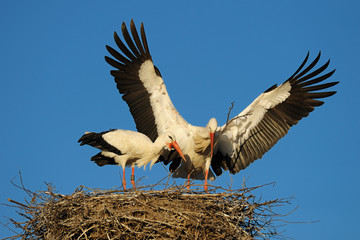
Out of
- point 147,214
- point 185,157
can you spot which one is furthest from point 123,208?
point 185,157

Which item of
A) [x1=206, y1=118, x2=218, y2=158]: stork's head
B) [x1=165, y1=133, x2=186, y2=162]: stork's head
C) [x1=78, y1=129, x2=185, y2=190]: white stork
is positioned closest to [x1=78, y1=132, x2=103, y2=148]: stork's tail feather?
[x1=78, y1=129, x2=185, y2=190]: white stork

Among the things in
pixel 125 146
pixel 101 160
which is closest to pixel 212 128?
pixel 125 146

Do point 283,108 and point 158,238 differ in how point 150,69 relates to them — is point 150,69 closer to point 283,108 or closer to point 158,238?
point 283,108

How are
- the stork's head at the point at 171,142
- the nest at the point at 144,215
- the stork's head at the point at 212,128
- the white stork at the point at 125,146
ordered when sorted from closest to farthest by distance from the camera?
1. the nest at the point at 144,215
2. the white stork at the point at 125,146
3. the stork's head at the point at 171,142
4. the stork's head at the point at 212,128

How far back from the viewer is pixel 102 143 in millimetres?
8875

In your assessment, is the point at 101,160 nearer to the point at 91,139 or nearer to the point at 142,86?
the point at 91,139

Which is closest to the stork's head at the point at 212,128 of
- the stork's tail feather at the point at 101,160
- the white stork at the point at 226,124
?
the white stork at the point at 226,124

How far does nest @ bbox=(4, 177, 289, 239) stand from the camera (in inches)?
267

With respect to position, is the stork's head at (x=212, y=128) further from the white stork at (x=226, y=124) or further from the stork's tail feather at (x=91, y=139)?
the stork's tail feather at (x=91, y=139)

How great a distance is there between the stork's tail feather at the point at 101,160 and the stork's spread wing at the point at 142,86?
1.26m

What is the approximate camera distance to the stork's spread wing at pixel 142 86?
32.5 feet

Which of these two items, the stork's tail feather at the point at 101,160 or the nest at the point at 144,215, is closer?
the nest at the point at 144,215

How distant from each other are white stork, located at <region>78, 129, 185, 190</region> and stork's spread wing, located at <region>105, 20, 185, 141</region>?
0.91 metres

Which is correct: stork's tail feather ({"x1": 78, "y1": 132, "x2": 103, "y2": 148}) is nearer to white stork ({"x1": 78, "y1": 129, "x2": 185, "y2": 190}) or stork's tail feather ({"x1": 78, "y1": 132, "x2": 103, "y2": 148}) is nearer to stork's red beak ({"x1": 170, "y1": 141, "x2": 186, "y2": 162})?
white stork ({"x1": 78, "y1": 129, "x2": 185, "y2": 190})
